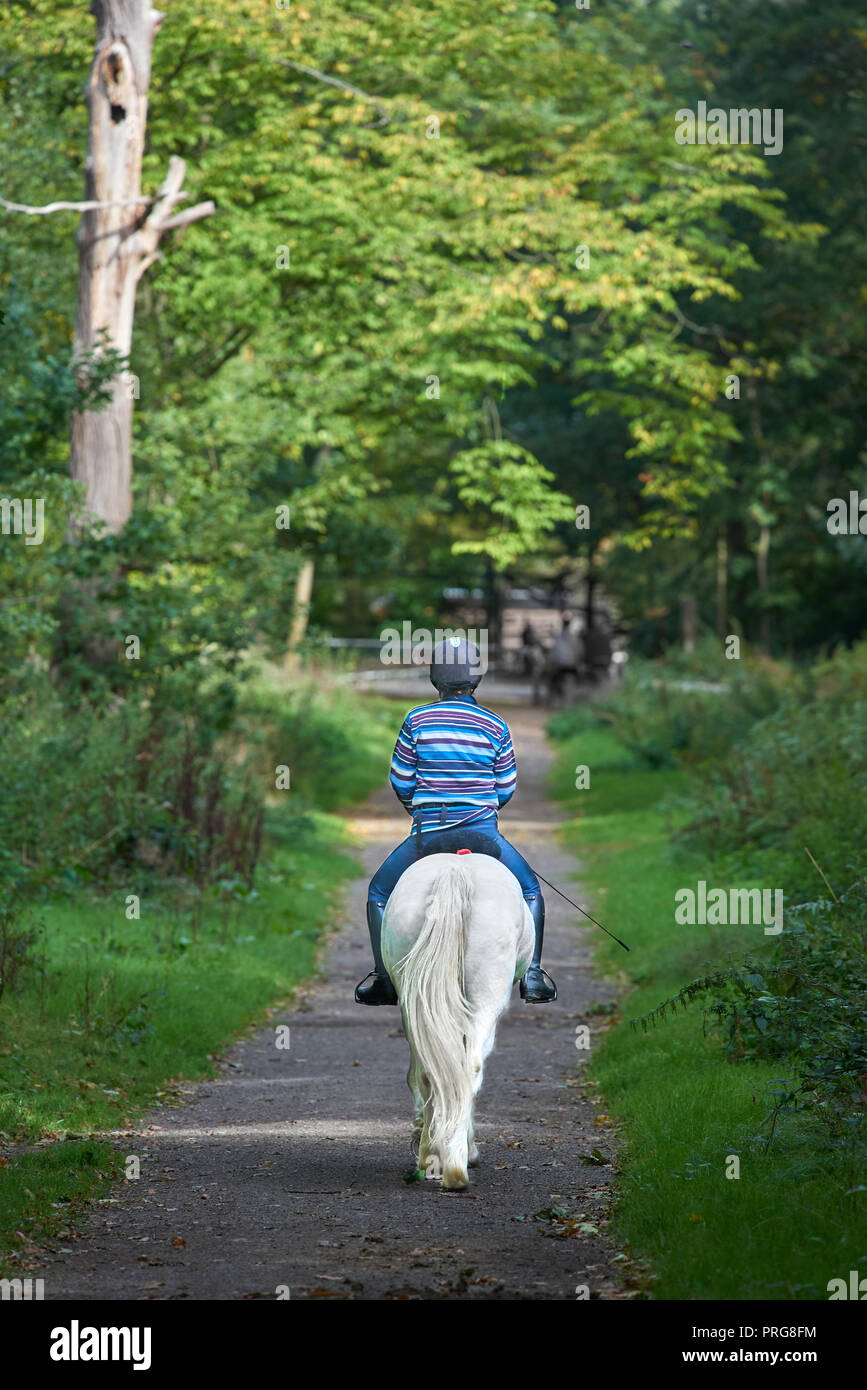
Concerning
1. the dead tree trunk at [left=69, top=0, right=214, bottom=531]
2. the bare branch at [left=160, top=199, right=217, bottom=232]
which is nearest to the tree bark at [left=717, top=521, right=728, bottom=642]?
the bare branch at [left=160, top=199, right=217, bottom=232]

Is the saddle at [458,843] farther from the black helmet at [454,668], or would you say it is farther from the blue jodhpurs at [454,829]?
the black helmet at [454,668]

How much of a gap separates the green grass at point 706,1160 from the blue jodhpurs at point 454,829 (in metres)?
1.30

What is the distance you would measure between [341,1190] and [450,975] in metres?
1.05

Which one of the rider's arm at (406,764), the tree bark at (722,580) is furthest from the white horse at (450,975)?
the tree bark at (722,580)

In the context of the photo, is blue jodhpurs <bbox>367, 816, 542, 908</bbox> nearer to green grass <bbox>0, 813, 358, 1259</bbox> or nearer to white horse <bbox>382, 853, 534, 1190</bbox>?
white horse <bbox>382, 853, 534, 1190</bbox>

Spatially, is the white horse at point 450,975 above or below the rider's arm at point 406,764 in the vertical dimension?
below

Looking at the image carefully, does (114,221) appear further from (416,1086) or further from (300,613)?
(416,1086)

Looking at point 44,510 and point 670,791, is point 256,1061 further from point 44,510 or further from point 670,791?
point 670,791

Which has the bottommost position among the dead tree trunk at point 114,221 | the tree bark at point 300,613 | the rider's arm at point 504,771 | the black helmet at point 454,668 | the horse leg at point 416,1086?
the horse leg at point 416,1086

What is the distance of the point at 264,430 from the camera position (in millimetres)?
21234

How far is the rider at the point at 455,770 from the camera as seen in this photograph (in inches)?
303

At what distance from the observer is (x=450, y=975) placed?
7227 mm

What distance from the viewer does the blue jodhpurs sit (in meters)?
7.71
